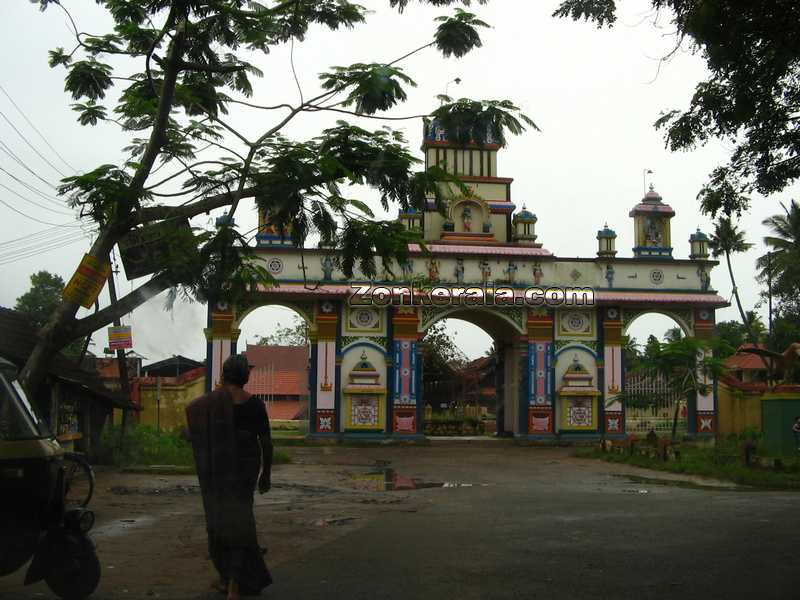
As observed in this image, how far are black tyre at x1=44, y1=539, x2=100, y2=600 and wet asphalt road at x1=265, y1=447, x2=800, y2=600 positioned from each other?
102cm

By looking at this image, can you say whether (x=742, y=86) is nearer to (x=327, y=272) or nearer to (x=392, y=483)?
(x=392, y=483)

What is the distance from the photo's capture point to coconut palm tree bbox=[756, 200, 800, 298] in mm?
37469

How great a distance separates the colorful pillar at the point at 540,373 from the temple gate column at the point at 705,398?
15.4ft

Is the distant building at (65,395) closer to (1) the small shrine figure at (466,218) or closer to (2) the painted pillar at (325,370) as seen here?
(2) the painted pillar at (325,370)

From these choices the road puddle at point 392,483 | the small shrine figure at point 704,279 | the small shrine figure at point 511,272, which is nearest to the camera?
the road puddle at point 392,483

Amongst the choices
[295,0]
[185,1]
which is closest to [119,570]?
[185,1]

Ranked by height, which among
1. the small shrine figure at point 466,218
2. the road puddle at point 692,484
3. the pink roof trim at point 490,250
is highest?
the small shrine figure at point 466,218

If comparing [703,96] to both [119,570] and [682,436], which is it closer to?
[119,570]

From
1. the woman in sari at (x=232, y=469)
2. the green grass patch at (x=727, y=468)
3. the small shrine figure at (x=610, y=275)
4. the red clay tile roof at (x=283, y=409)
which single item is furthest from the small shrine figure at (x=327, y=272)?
the woman in sari at (x=232, y=469)

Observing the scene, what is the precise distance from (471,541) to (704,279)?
2387cm

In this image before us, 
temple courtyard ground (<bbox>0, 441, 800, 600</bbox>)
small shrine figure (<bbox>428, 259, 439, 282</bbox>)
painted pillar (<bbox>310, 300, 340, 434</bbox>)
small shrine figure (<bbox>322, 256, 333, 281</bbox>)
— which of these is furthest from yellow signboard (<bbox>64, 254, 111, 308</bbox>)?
small shrine figure (<bbox>428, 259, 439, 282</bbox>)

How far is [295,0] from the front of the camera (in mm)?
8664

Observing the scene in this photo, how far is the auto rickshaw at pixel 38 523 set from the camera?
4.97 m

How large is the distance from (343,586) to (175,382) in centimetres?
2299
